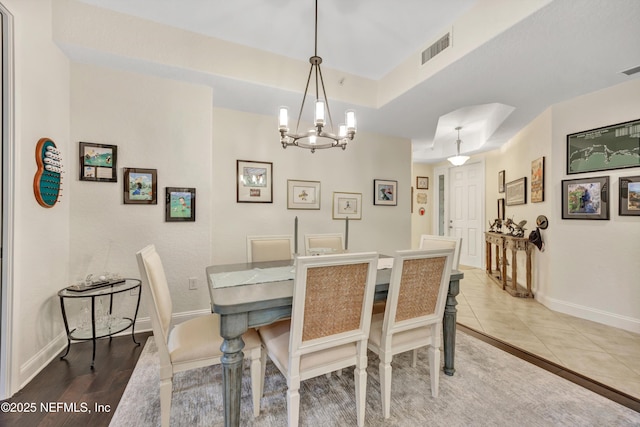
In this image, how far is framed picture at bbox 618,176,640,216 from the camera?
2.70m

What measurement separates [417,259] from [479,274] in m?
4.51

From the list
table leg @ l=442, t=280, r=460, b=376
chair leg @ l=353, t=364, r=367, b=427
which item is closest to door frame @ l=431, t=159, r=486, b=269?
table leg @ l=442, t=280, r=460, b=376

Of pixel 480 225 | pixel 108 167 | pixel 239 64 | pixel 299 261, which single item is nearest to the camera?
pixel 299 261

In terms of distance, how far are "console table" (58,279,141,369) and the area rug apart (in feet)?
1.44

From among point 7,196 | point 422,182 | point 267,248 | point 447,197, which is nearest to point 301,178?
point 267,248

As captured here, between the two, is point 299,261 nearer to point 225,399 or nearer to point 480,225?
point 225,399

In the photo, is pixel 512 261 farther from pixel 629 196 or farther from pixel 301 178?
pixel 301 178

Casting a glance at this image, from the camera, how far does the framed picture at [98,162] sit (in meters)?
2.42

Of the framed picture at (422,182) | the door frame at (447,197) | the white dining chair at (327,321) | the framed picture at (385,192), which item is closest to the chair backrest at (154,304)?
the white dining chair at (327,321)

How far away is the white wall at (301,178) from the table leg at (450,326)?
221cm

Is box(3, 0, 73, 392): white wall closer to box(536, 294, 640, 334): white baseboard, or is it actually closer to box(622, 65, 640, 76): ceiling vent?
box(622, 65, 640, 76): ceiling vent

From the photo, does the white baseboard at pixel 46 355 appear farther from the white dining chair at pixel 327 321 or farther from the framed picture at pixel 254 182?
the white dining chair at pixel 327 321

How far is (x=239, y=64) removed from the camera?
2732mm

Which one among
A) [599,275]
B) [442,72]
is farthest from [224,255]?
[599,275]
